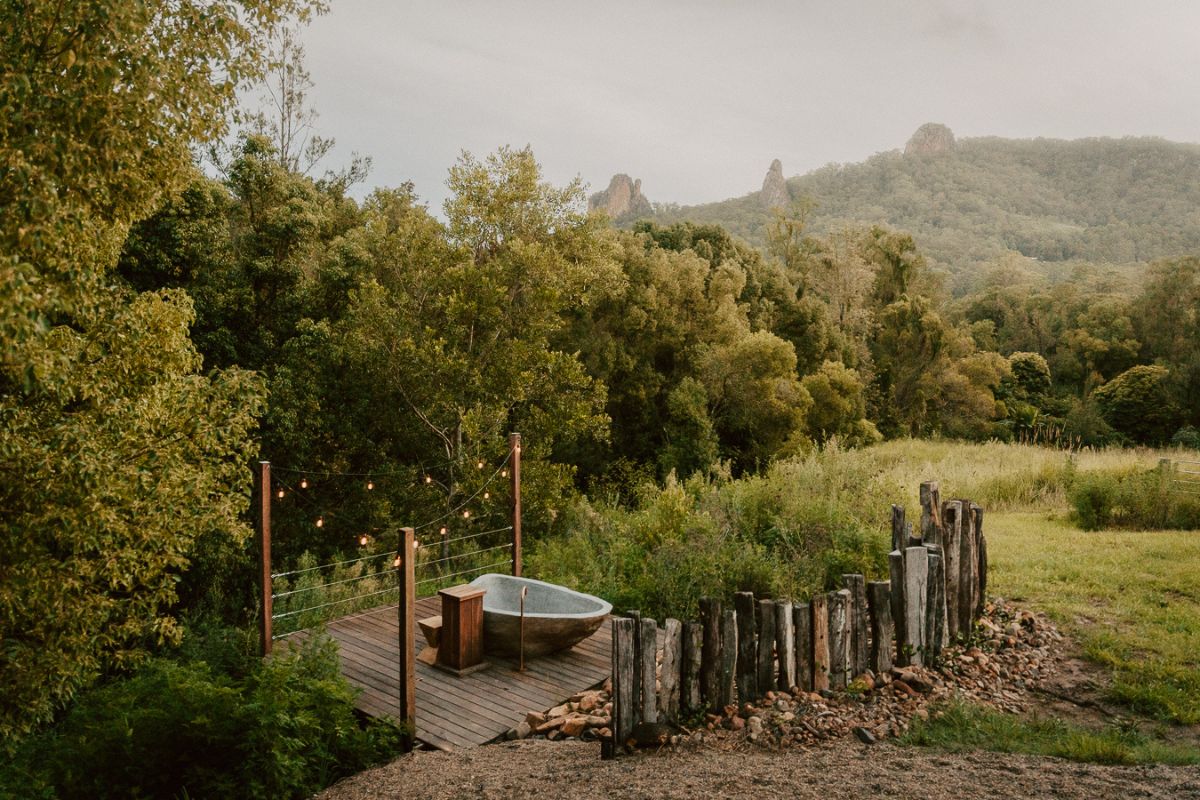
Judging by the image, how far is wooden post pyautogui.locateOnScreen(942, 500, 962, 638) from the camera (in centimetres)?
589

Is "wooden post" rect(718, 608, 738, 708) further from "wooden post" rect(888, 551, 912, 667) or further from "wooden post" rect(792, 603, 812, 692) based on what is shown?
"wooden post" rect(888, 551, 912, 667)

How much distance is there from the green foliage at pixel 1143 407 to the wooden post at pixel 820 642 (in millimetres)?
25386

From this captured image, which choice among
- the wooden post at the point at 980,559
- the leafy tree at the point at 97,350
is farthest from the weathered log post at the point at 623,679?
the wooden post at the point at 980,559

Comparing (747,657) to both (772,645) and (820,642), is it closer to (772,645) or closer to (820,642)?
(772,645)

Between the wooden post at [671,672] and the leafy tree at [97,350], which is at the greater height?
the leafy tree at [97,350]

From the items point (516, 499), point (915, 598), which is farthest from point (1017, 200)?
point (915, 598)

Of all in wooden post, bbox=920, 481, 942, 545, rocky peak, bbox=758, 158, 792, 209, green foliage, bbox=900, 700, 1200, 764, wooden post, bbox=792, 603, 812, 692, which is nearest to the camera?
green foliage, bbox=900, 700, 1200, 764

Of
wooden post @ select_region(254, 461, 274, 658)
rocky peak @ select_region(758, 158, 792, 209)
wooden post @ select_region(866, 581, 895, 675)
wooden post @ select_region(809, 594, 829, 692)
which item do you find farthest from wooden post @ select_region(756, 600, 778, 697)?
rocky peak @ select_region(758, 158, 792, 209)

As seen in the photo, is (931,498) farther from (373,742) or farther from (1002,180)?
(1002,180)

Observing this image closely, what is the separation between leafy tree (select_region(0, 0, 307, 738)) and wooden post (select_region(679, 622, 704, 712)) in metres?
3.83

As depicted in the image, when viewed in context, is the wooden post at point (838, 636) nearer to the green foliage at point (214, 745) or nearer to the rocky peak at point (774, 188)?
the green foliage at point (214, 745)

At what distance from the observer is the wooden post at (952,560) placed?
19.3ft

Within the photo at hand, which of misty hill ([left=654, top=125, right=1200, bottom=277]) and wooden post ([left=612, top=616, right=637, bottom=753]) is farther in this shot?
misty hill ([left=654, top=125, right=1200, bottom=277])

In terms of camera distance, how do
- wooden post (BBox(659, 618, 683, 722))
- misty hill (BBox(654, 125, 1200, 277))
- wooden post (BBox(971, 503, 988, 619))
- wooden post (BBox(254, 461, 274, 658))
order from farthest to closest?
misty hill (BBox(654, 125, 1200, 277)), wooden post (BBox(254, 461, 274, 658)), wooden post (BBox(971, 503, 988, 619)), wooden post (BBox(659, 618, 683, 722))
